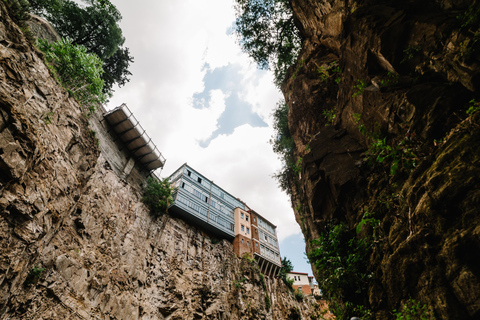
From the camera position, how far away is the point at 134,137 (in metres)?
23.6

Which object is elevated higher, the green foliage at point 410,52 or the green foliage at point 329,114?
the green foliage at point 329,114

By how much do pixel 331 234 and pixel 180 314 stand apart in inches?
742

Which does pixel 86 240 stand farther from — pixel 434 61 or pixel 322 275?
pixel 434 61

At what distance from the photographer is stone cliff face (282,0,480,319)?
12.8ft

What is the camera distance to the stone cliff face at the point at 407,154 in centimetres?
391

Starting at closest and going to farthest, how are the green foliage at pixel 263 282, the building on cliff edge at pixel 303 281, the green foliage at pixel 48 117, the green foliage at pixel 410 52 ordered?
the green foliage at pixel 410 52 → the green foliage at pixel 48 117 → the green foliage at pixel 263 282 → the building on cliff edge at pixel 303 281

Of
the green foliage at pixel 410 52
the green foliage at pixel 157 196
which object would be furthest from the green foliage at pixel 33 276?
the green foliage at pixel 410 52

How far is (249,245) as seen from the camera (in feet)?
116

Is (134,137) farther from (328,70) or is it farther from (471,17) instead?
(471,17)

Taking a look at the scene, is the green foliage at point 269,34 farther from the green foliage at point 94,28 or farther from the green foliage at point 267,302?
the green foliage at point 267,302

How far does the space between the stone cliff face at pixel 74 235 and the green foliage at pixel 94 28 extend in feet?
35.3

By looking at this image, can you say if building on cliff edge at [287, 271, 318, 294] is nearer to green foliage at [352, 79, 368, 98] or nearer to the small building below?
the small building below

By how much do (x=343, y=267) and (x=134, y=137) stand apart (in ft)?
75.3

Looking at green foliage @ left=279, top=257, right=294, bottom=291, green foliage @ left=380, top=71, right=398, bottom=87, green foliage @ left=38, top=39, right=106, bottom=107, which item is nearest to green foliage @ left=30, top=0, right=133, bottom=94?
green foliage @ left=38, top=39, right=106, bottom=107
